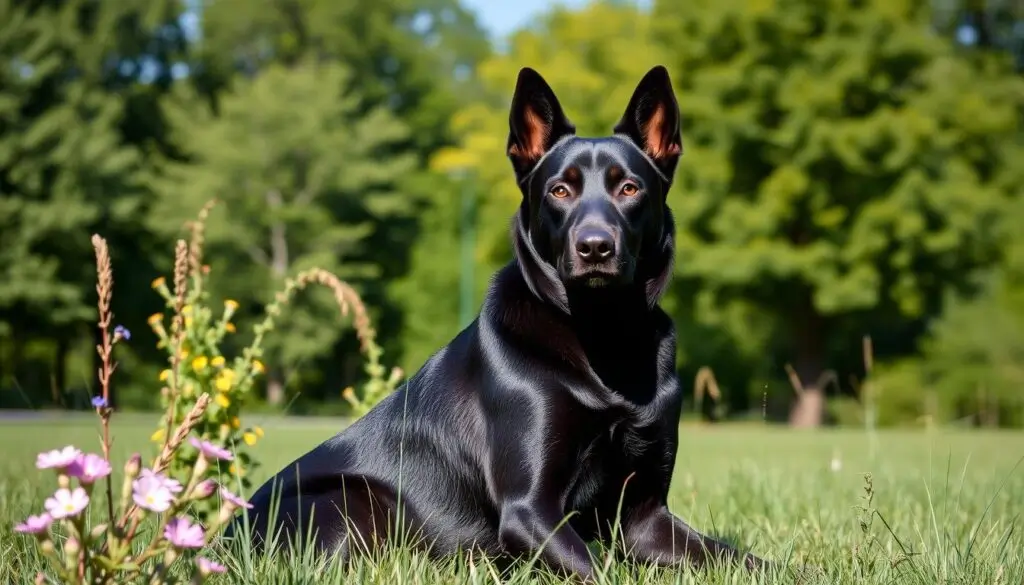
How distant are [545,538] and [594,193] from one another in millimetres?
→ 1239

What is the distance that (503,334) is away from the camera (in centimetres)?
392

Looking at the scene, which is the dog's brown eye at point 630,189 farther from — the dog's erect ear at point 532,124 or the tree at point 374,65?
the tree at point 374,65

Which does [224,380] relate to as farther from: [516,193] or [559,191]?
[516,193]

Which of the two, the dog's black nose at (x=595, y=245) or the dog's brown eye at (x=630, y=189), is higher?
the dog's brown eye at (x=630, y=189)

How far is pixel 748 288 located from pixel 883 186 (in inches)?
166

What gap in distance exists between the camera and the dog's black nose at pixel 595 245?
3674 mm

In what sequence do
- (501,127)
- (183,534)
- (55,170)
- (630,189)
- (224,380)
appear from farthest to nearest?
(501,127) → (55,170) → (224,380) → (630,189) → (183,534)

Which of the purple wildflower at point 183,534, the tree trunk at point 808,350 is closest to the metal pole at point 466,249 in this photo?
the tree trunk at point 808,350

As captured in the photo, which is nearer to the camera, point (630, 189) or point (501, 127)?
point (630, 189)

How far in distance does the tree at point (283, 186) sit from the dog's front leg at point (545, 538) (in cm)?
3060

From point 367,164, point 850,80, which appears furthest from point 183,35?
Result: point 850,80

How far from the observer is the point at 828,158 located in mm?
27922

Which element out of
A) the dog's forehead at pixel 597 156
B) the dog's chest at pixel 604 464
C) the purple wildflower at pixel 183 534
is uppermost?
the dog's forehead at pixel 597 156

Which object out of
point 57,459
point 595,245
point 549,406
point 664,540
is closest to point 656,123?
point 595,245
